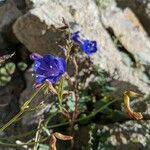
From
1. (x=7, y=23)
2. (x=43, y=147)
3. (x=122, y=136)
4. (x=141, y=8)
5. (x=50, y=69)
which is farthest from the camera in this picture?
(x=141, y=8)

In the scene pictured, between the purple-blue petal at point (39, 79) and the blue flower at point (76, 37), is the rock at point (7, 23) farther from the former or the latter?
the purple-blue petal at point (39, 79)

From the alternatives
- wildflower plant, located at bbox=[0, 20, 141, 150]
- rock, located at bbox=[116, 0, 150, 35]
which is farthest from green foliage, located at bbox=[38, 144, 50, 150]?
rock, located at bbox=[116, 0, 150, 35]

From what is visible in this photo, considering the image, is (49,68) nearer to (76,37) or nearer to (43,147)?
(43,147)

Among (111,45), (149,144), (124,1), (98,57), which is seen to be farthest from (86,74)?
(124,1)

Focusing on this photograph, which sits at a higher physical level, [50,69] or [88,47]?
[50,69]

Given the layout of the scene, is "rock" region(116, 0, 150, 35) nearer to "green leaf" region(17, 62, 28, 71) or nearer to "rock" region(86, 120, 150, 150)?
"green leaf" region(17, 62, 28, 71)

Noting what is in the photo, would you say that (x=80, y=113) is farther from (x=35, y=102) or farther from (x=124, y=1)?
(x=124, y=1)

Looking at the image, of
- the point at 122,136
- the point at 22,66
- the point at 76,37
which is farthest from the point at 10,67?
the point at 122,136
